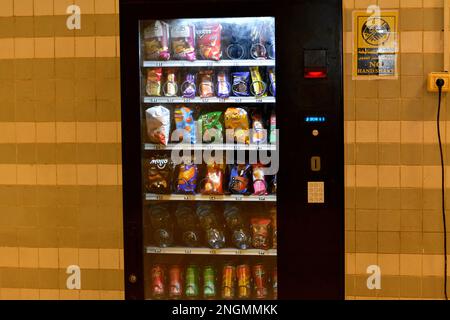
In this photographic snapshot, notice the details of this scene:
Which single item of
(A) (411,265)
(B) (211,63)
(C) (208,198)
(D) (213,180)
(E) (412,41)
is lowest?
(A) (411,265)

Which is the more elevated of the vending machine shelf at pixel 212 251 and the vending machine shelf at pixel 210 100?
the vending machine shelf at pixel 210 100

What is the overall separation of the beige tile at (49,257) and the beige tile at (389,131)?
6.82 feet

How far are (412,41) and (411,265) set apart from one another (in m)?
1.28

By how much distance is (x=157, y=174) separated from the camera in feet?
12.4

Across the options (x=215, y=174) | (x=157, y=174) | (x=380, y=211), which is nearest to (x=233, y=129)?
(x=215, y=174)

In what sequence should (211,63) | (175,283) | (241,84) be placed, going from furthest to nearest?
(175,283) → (241,84) → (211,63)

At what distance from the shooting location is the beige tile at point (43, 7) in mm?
3787

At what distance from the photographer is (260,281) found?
150 inches

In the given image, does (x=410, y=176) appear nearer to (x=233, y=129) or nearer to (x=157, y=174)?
(x=233, y=129)

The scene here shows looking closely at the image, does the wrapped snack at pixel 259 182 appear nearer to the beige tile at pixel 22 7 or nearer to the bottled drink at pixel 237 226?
the bottled drink at pixel 237 226

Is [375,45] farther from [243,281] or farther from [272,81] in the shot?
[243,281]

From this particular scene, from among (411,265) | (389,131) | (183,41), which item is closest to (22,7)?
(183,41)

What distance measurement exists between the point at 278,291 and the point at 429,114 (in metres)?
1.33

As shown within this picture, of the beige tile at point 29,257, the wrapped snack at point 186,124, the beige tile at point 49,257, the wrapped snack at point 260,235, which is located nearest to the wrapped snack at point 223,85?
the wrapped snack at point 186,124
